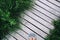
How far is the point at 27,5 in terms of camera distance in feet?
13.3

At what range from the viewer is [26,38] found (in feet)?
12.2

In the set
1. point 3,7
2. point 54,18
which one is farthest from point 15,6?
point 54,18

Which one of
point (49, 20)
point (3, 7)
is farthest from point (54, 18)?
point (3, 7)

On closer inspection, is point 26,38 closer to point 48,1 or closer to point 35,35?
point 35,35

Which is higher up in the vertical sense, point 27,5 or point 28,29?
point 27,5

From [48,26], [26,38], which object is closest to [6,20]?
[26,38]

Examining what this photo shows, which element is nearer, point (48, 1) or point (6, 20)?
point (6, 20)

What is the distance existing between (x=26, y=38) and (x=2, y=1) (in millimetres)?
787

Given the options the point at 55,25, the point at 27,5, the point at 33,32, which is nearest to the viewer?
the point at 55,25

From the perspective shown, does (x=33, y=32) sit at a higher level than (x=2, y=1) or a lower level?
lower

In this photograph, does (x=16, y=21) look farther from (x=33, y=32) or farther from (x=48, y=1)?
(x=48, y=1)

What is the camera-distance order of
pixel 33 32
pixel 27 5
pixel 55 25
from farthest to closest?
pixel 27 5
pixel 33 32
pixel 55 25

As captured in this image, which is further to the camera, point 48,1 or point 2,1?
point 48,1

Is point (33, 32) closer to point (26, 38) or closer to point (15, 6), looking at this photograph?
point (26, 38)
